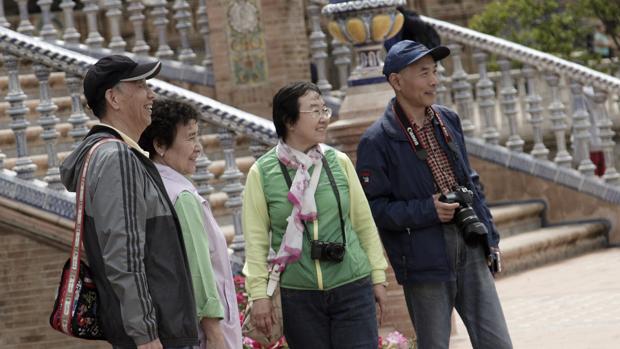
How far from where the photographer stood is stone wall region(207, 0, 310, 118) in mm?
14078

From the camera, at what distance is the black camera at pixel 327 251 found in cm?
664

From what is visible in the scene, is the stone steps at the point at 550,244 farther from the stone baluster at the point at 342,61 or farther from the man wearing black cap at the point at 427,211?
the man wearing black cap at the point at 427,211

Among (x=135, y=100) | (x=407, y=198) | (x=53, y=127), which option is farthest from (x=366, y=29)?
Answer: (x=135, y=100)

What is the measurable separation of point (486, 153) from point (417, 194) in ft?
23.6

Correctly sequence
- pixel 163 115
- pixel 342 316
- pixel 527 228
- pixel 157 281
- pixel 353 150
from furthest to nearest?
pixel 527 228
pixel 353 150
pixel 342 316
pixel 163 115
pixel 157 281

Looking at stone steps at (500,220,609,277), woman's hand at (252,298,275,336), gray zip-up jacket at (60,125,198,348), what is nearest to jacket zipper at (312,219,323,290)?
woman's hand at (252,298,275,336)

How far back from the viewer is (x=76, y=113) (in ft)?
31.9

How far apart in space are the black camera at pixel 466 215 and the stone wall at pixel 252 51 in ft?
23.8

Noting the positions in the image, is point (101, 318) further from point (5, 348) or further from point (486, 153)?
point (486, 153)

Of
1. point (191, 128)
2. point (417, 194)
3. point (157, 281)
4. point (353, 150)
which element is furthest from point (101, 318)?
point (353, 150)

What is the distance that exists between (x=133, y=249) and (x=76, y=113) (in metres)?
4.53

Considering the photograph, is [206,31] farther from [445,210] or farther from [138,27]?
[445,210]

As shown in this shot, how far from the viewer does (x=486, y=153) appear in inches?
554

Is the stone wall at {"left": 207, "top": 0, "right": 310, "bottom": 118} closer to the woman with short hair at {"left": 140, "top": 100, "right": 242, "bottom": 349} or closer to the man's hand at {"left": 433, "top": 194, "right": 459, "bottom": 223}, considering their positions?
the man's hand at {"left": 433, "top": 194, "right": 459, "bottom": 223}
